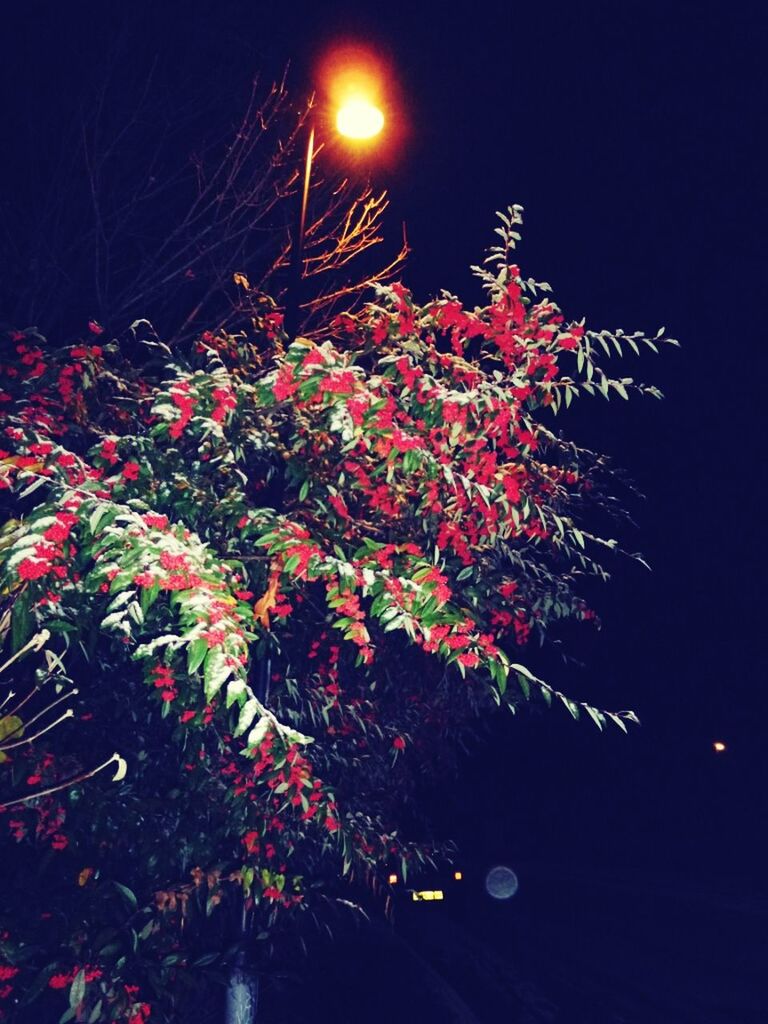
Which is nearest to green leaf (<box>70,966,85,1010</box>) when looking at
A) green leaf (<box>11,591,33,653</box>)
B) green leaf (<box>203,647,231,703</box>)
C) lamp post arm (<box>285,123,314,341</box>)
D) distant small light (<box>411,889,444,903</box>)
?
green leaf (<box>11,591,33,653</box>)

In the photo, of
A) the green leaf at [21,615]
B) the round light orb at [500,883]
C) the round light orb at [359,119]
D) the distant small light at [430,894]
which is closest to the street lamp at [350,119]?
the round light orb at [359,119]

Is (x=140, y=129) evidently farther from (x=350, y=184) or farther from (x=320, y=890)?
(x=320, y=890)

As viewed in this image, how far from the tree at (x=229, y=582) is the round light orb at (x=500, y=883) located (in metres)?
17.5

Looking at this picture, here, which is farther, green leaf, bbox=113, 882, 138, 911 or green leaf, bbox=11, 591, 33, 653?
green leaf, bbox=113, 882, 138, 911

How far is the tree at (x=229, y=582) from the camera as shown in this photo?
9.95 feet

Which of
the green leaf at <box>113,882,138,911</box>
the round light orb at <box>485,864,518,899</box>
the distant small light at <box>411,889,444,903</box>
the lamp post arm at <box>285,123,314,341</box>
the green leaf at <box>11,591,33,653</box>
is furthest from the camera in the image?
the round light orb at <box>485,864,518,899</box>

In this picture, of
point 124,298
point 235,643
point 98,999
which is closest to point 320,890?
point 98,999

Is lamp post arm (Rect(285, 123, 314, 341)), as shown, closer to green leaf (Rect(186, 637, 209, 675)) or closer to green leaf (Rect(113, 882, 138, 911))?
green leaf (Rect(186, 637, 209, 675))

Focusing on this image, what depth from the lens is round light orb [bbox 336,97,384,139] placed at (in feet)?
15.5

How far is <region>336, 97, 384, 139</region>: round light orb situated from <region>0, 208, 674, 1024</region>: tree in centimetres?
130

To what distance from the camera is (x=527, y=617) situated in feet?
17.5

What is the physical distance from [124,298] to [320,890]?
460 centimetres

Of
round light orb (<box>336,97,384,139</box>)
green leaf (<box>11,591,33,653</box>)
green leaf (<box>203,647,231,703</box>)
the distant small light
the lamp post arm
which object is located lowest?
the distant small light

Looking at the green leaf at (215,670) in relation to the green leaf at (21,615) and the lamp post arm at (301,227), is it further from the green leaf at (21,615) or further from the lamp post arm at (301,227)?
the lamp post arm at (301,227)
